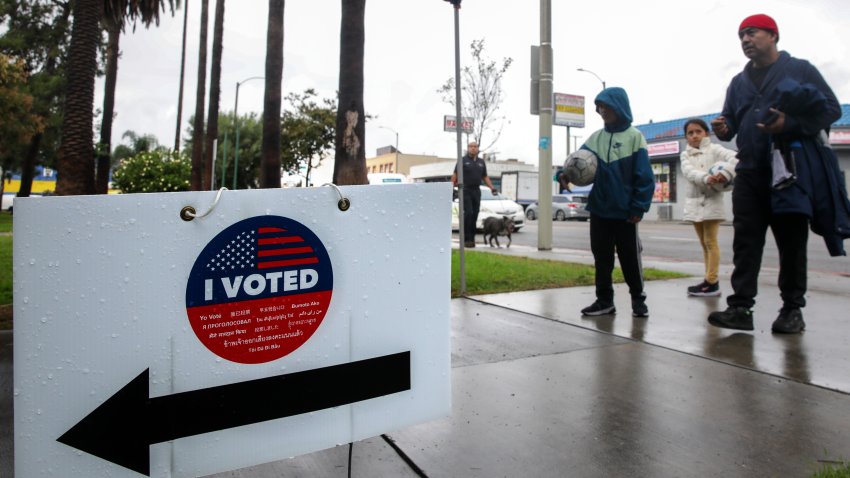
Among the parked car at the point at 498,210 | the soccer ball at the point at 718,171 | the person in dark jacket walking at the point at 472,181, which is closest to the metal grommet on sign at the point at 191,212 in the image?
the soccer ball at the point at 718,171

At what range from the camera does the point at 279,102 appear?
632 inches

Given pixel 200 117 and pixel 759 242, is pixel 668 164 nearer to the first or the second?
pixel 200 117

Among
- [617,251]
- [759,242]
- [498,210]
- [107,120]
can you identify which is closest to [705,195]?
[617,251]

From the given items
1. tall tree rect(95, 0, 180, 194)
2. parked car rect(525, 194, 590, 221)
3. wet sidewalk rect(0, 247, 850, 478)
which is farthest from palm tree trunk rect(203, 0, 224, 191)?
wet sidewalk rect(0, 247, 850, 478)

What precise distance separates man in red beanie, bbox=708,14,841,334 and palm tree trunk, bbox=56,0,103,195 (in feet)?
33.0

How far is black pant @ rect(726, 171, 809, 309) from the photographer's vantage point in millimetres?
4371

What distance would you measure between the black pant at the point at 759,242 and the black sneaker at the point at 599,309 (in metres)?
0.97

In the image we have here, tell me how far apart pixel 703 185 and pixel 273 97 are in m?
12.1

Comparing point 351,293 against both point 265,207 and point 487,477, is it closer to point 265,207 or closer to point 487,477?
point 265,207

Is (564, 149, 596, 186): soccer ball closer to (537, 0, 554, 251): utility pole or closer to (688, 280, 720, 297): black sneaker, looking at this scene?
(688, 280, 720, 297): black sneaker

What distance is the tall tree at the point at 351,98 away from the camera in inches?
364

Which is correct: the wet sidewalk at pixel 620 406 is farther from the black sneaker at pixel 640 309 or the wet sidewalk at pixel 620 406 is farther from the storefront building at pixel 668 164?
the storefront building at pixel 668 164

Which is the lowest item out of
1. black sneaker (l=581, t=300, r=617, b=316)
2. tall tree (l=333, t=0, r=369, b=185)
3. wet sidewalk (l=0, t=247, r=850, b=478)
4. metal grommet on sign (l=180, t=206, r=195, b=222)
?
wet sidewalk (l=0, t=247, r=850, b=478)

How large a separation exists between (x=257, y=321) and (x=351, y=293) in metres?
0.29
